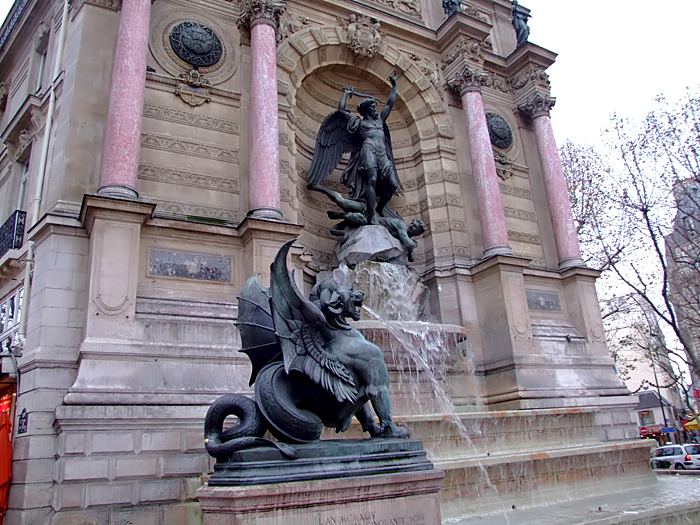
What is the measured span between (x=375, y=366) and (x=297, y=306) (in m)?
0.84

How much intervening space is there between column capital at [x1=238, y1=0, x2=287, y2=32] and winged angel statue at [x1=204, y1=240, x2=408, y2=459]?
8719 millimetres

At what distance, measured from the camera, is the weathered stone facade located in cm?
745

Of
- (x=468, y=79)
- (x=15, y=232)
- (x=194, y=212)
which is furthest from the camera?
(x=468, y=79)

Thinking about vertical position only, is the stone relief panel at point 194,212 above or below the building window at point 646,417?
Answer: above

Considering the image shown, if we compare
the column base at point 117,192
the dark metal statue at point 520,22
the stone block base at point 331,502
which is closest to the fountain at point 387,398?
the stone block base at point 331,502

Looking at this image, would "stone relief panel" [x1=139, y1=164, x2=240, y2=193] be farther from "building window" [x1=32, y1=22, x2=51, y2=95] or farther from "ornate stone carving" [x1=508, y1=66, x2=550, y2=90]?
"ornate stone carving" [x1=508, y1=66, x2=550, y2=90]

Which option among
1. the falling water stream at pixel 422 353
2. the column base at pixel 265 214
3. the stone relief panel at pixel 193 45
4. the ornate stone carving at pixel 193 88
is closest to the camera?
the column base at pixel 265 214

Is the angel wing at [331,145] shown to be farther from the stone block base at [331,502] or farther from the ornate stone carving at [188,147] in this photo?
the stone block base at [331,502]

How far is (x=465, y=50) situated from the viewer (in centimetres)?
1515

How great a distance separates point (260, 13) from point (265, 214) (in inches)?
191

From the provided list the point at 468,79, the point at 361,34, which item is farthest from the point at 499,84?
the point at 361,34

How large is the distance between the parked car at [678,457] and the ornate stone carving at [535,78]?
1374 centimetres

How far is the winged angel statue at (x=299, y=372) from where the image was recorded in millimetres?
4281

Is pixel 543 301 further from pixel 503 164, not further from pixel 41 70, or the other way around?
pixel 41 70
